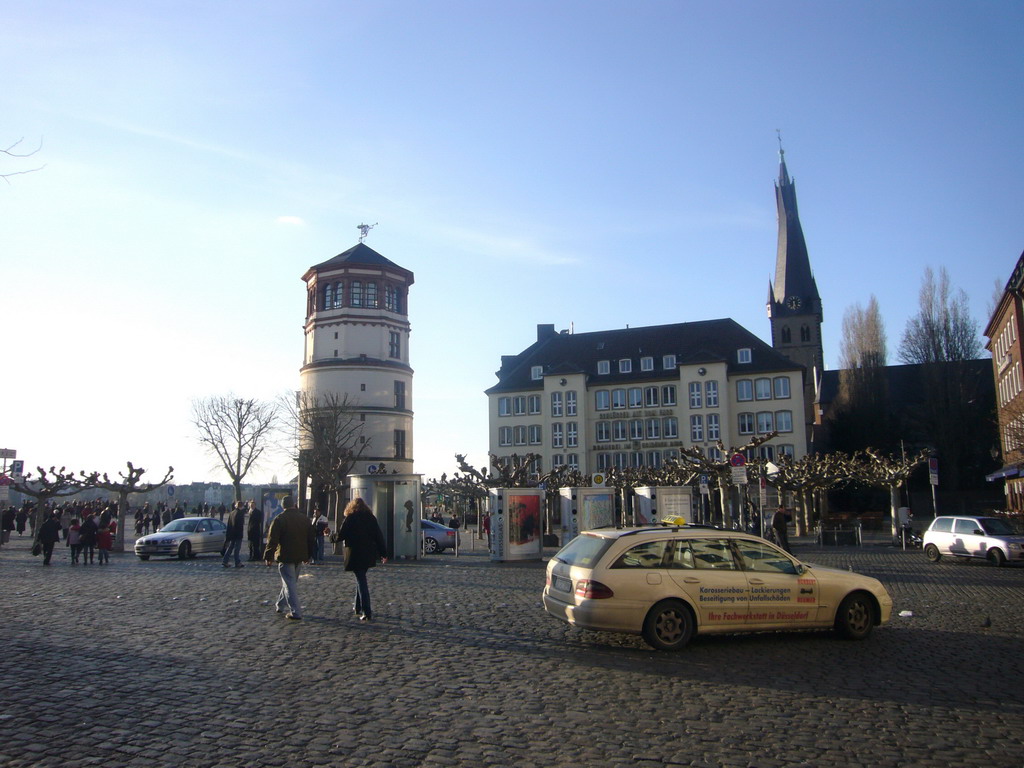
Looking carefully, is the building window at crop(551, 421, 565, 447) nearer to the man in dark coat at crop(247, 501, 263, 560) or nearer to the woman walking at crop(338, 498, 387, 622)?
the man in dark coat at crop(247, 501, 263, 560)

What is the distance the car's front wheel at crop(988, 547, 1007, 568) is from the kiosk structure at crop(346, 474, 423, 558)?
55.3ft

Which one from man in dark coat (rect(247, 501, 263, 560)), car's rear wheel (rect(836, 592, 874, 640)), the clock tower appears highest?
the clock tower

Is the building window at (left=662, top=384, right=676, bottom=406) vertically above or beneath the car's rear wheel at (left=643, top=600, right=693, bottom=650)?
above

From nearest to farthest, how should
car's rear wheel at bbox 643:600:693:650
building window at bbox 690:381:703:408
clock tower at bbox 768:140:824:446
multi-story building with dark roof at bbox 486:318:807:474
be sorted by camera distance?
1. car's rear wheel at bbox 643:600:693:650
2. multi-story building with dark roof at bbox 486:318:807:474
3. building window at bbox 690:381:703:408
4. clock tower at bbox 768:140:824:446

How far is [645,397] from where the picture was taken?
78.9m

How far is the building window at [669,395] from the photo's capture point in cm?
7769

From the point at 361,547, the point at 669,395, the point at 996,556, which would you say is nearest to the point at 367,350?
the point at 669,395

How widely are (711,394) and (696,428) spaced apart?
3200 mm

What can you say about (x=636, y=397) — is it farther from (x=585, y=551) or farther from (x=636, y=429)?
(x=585, y=551)

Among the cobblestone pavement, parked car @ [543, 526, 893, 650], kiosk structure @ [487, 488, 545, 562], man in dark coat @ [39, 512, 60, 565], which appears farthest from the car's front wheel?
man in dark coat @ [39, 512, 60, 565]

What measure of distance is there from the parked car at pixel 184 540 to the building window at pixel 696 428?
50605 millimetres

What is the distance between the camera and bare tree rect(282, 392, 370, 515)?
5525cm

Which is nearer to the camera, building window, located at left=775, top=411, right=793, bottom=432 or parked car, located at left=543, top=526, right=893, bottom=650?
parked car, located at left=543, top=526, right=893, bottom=650

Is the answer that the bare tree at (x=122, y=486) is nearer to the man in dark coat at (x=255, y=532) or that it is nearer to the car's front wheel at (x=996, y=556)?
the man in dark coat at (x=255, y=532)
